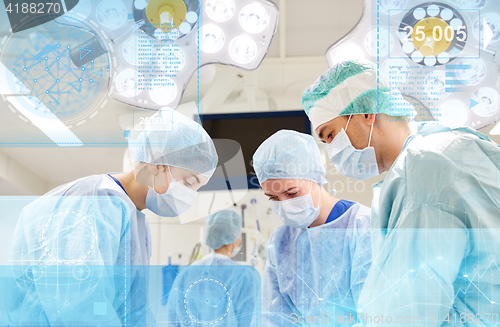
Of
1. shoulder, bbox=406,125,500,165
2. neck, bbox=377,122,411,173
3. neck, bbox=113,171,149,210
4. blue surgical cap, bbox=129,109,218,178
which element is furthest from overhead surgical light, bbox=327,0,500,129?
neck, bbox=113,171,149,210

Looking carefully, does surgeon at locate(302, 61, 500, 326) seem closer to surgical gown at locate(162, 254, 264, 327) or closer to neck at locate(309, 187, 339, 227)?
neck at locate(309, 187, 339, 227)

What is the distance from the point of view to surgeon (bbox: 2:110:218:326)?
145 cm

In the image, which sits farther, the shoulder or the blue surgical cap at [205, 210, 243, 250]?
the blue surgical cap at [205, 210, 243, 250]

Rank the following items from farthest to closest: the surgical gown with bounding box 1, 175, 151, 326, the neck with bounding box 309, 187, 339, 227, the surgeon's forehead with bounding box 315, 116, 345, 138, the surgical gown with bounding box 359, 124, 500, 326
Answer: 1. the neck with bounding box 309, 187, 339, 227
2. the surgeon's forehead with bounding box 315, 116, 345, 138
3. the surgical gown with bounding box 1, 175, 151, 326
4. the surgical gown with bounding box 359, 124, 500, 326

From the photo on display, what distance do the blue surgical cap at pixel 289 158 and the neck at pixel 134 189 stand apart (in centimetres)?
44

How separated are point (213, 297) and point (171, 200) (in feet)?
1.29

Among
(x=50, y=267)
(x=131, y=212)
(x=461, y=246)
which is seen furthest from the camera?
(x=131, y=212)

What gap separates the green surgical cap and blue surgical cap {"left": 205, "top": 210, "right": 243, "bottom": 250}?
1.60 ft

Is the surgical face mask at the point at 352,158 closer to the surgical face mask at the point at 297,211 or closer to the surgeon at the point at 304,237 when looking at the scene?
the surgeon at the point at 304,237

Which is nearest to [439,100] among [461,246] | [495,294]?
[461,246]

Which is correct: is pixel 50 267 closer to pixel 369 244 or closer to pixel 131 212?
pixel 131 212

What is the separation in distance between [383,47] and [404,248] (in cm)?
77

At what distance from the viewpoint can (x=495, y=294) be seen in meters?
1.27

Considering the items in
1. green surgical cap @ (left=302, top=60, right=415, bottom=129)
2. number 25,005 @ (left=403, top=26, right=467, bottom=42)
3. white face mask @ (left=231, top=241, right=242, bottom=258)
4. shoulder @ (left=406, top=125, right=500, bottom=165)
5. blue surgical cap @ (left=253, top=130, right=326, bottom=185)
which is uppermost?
number 25,005 @ (left=403, top=26, right=467, bottom=42)
